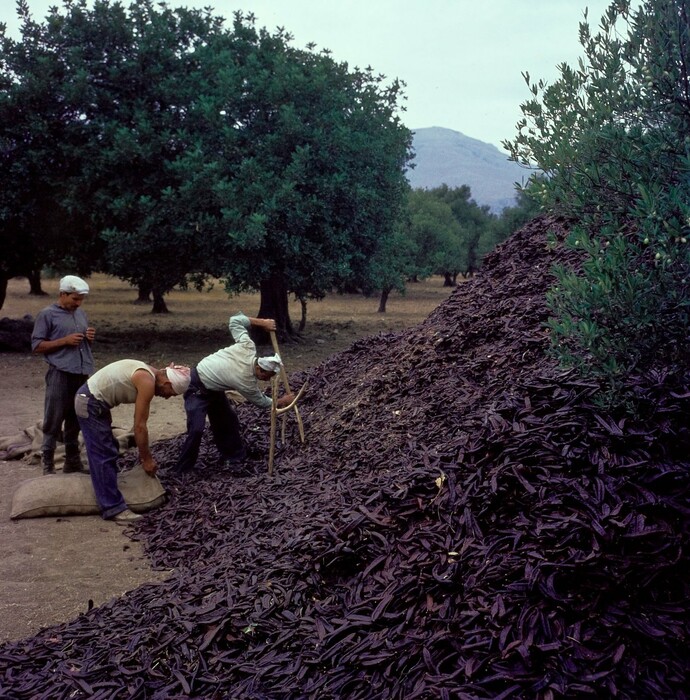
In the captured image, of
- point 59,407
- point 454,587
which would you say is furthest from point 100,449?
point 454,587

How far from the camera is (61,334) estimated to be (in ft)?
23.2

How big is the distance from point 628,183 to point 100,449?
15.9 feet

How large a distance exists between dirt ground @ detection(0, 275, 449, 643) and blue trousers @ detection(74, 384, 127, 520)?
0.70 feet

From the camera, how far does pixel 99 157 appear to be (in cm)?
1470

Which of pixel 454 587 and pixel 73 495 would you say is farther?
pixel 73 495

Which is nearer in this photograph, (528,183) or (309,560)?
(528,183)

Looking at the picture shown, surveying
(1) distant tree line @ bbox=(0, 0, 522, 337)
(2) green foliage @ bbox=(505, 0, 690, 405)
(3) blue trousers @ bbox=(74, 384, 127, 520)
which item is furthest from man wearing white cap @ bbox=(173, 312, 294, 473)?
(1) distant tree line @ bbox=(0, 0, 522, 337)

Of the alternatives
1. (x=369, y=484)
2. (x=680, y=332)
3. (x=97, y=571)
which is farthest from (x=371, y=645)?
(x=97, y=571)

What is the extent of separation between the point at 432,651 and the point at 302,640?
730mm

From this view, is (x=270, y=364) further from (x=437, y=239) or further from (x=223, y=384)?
(x=437, y=239)

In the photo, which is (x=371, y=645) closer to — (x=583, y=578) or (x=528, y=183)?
(x=583, y=578)

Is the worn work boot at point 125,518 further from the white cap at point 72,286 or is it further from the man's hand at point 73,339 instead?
the white cap at point 72,286

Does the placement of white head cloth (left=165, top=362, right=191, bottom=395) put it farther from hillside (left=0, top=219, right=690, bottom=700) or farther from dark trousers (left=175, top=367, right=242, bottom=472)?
hillside (left=0, top=219, right=690, bottom=700)

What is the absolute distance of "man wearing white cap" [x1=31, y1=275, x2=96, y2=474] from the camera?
703 cm
